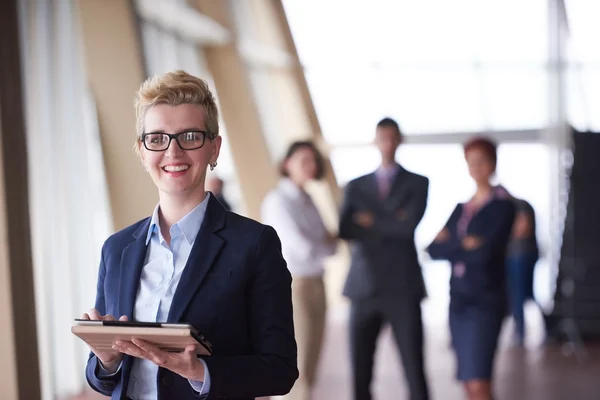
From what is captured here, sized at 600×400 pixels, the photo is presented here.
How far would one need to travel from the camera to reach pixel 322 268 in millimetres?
4492

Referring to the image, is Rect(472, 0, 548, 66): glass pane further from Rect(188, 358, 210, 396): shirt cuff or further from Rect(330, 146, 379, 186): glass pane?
Rect(188, 358, 210, 396): shirt cuff

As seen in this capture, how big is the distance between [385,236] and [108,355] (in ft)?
9.52

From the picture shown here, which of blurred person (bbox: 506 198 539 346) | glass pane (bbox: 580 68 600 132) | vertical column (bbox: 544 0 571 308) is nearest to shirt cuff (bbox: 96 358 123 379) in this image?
blurred person (bbox: 506 198 539 346)

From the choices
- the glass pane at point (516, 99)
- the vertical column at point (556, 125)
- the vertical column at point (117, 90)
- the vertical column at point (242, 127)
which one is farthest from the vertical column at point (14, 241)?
the glass pane at point (516, 99)

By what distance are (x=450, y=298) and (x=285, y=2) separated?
3254 mm

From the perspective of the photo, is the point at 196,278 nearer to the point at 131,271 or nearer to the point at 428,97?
the point at 131,271

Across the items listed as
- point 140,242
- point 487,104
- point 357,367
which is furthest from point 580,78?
point 140,242

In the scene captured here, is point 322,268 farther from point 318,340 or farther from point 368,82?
point 368,82

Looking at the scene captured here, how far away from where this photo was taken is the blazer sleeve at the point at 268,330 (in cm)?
145

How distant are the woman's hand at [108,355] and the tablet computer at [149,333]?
0.16ft

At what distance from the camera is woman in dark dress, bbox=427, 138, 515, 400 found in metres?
3.83

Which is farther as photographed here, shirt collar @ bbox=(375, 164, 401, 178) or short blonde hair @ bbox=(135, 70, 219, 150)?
shirt collar @ bbox=(375, 164, 401, 178)

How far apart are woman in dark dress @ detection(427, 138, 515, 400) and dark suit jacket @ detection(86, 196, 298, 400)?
248 cm

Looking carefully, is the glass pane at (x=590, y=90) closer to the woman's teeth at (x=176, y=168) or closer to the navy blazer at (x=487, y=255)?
the navy blazer at (x=487, y=255)
